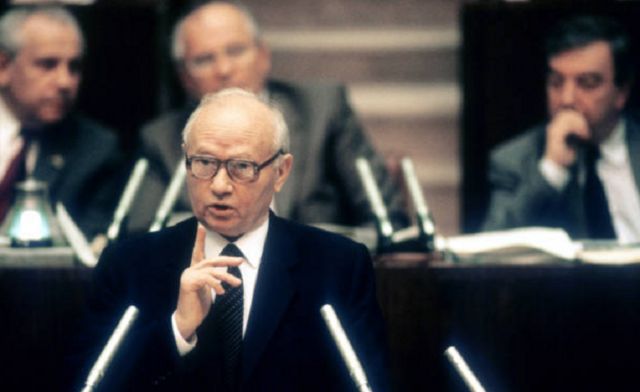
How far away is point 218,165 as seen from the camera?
2600 mm

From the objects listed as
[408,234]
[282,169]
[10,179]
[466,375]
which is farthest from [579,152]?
[466,375]

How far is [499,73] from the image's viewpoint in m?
5.10

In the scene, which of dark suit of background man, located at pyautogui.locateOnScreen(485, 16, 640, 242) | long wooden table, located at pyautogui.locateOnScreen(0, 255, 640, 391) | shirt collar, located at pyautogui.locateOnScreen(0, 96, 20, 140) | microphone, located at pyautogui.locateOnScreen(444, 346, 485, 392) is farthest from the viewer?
shirt collar, located at pyautogui.locateOnScreen(0, 96, 20, 140)

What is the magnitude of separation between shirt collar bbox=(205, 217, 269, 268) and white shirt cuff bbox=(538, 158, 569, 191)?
2.05 metres

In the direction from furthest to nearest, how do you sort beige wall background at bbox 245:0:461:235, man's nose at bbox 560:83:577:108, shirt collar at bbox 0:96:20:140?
beige wall background at bbox 245:0:461:235 → man's nose at bbox 560:83:577:108 → shirt collar at bbox 0:96:20:140

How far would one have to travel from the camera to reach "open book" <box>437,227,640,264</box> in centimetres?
357

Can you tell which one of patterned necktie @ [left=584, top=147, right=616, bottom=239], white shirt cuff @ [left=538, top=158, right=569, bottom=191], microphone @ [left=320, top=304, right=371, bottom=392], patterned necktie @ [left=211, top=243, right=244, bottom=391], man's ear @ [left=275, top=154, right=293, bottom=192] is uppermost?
man's ear @ [left=275, top=154, right=293, bottom=192]

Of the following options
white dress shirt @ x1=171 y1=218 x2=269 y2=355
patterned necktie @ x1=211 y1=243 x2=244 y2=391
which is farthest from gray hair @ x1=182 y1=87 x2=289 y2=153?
patterned necktie @ x1=211 y1=243 x2=244 y2=391

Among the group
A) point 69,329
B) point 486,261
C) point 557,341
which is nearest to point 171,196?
point 69,329

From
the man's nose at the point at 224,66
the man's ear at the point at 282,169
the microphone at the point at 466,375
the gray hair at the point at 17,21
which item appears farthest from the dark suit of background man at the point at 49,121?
the microphone at the point at 466,375

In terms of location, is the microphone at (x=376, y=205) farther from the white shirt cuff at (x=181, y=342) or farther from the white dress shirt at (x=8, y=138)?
the white dress shirt at (x=8, y=138)

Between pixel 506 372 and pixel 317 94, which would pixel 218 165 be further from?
pixel 317 94

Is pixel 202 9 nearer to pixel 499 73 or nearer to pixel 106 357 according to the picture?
pixel 499 73

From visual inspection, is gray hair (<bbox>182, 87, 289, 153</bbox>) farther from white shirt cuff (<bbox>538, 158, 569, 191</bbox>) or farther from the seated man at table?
white shirt cuff (<bbox>538, 158, 569, 191</bbox>)
